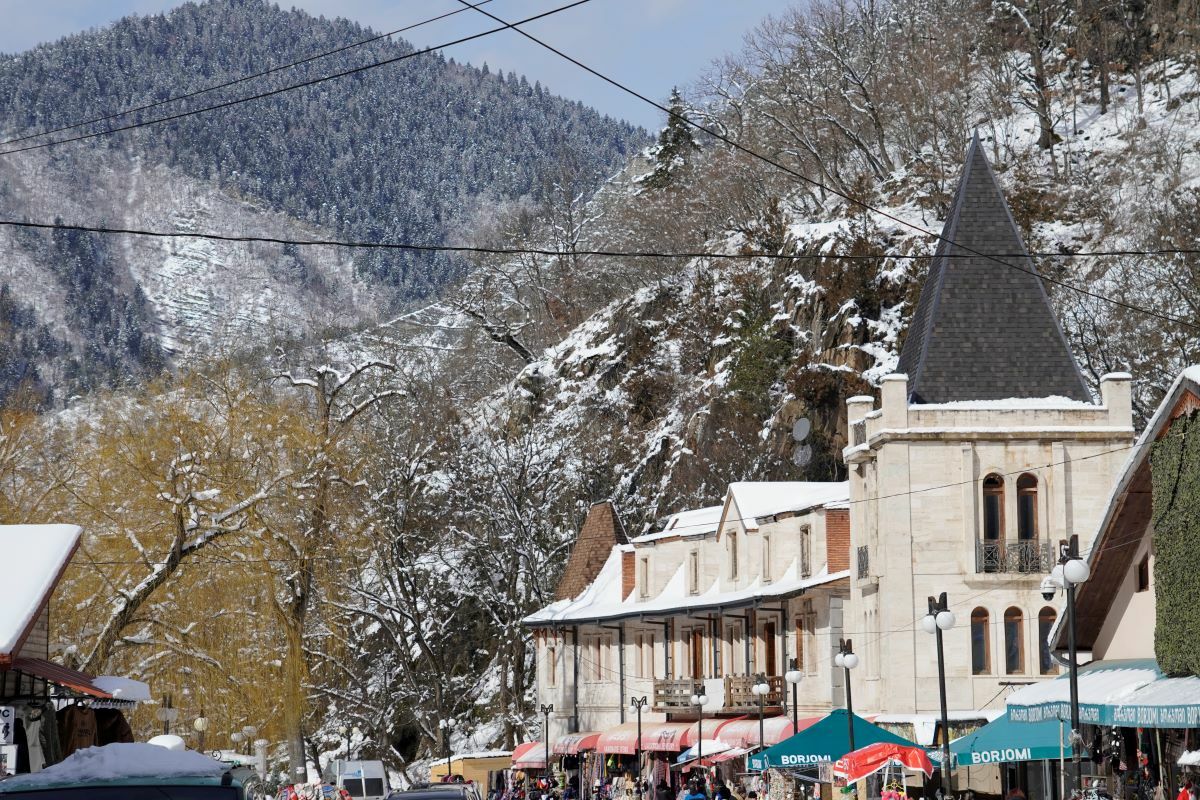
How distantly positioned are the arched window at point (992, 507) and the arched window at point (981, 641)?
6.00ft

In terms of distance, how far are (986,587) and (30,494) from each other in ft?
78.5

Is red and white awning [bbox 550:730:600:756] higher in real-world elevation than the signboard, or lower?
lower

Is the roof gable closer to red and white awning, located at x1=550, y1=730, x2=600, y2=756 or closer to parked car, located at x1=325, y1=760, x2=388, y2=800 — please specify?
red and white awning, located at x1=550, y1=730, x2=600, y2=756

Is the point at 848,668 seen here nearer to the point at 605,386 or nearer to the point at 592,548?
the point at 592,548

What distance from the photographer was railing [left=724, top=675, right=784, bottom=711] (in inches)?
1774

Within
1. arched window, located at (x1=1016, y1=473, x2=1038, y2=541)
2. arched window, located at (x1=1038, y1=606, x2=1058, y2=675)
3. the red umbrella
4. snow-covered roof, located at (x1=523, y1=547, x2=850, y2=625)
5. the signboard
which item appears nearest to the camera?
the signboard

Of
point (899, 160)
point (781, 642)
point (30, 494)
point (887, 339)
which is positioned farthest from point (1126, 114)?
point (30, 494)

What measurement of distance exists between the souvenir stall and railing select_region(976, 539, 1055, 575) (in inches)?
815

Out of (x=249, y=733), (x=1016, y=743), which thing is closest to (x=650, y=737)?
(x=249, y=733)

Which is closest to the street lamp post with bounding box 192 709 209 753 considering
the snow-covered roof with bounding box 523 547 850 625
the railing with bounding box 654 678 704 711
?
the snow-covered roof with bounding box 523 547 850 625

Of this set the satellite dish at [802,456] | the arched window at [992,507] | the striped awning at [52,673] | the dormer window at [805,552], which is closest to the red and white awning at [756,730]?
the dormer window at [805,552]

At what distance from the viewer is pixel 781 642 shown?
46031 millimetres

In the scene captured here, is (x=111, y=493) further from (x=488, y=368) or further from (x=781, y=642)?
(x=488, y=368)

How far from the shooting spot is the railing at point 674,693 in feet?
165
